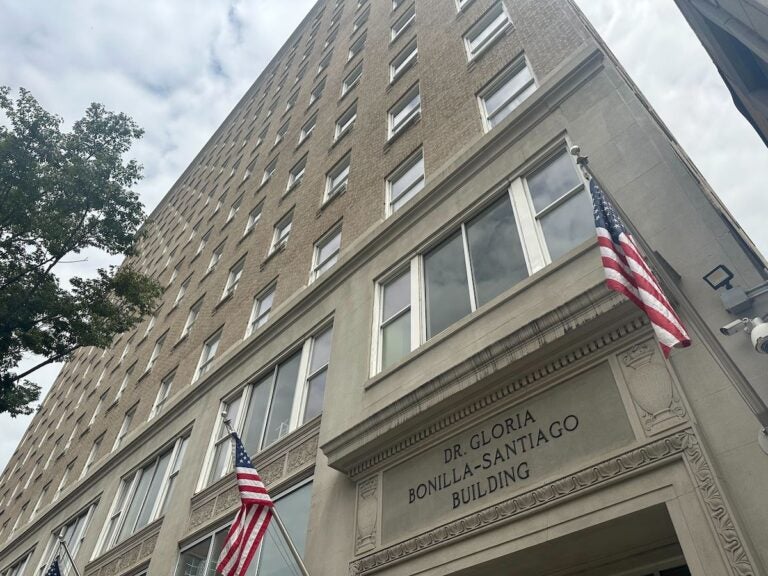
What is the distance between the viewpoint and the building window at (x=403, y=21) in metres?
21.7

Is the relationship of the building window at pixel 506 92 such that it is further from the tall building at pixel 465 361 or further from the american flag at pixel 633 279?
the american flag at pixel 633 279

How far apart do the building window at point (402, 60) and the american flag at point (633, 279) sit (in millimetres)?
14418

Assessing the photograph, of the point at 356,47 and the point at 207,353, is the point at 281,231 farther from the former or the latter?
the point at 356,47

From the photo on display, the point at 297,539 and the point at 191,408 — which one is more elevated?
the point at 191,408

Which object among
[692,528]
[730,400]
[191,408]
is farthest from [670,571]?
[191,408]

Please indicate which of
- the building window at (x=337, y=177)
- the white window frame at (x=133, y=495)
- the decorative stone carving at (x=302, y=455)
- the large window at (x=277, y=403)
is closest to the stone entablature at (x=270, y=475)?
the decorative stone carving at (x=302, y=455)

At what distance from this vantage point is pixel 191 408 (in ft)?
55.5

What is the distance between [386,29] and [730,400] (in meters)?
21.2

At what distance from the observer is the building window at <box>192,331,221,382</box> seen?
1936cm

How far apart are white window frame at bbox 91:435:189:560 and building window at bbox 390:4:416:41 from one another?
54.5 ft

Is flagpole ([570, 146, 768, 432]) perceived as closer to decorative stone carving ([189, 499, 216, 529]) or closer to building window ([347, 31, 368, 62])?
decorative stone carving ([189, 499, 216, 529])

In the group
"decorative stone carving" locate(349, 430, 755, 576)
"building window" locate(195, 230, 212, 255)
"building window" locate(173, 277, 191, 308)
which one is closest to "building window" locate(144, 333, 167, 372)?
"building window" locate(173, 277, 191, 308)

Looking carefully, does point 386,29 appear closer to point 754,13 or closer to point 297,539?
point 754,13

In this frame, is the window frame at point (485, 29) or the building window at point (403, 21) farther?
the building window at point (403, 21)
